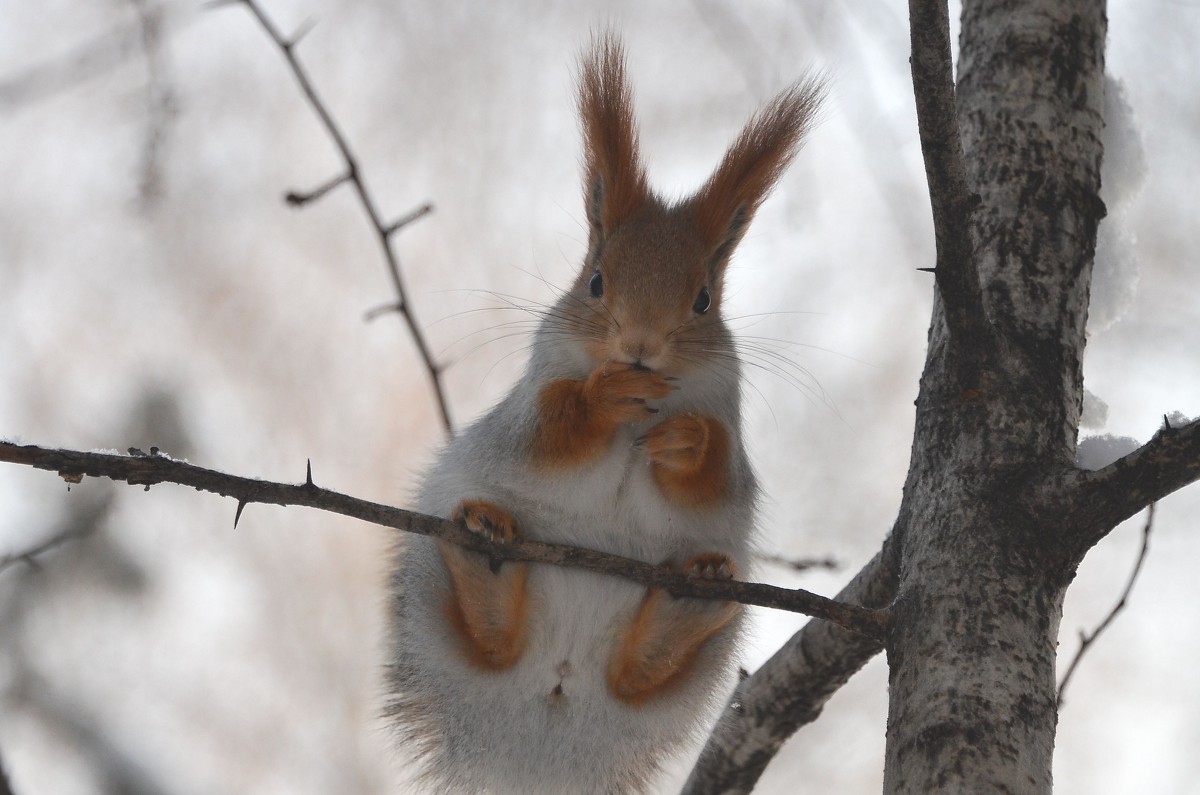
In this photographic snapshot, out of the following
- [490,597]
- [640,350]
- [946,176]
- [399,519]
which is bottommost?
[399,519]

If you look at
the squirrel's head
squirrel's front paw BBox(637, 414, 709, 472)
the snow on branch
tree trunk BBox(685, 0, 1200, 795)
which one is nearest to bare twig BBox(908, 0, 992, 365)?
tree trunk BBox(685, 0, 1200, 795)

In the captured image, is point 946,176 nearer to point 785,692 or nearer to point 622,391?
point 622,391

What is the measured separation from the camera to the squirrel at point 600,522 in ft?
7.58

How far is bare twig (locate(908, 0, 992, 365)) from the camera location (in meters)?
1.49

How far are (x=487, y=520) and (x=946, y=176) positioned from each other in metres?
1.08

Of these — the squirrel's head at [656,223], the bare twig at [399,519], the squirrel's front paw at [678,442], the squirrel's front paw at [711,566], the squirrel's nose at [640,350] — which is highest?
the squirrel's head at [656,223]

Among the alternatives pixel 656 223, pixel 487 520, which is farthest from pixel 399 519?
pixel 656 223

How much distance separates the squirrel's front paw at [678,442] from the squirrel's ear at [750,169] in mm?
610

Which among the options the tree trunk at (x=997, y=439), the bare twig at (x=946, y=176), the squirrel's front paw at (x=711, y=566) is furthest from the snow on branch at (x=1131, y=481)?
the squirrel's front paw at (x=711, y=566)

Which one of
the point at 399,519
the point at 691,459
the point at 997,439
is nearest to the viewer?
the point at 399,519

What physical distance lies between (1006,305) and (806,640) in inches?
35.9

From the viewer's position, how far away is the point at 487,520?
7.18 feet

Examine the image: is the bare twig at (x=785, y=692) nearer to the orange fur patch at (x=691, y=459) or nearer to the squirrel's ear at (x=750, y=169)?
the orange fur patch at (x=691, y=459)

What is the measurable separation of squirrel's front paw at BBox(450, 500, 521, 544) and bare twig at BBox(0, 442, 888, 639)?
0.14 metres
